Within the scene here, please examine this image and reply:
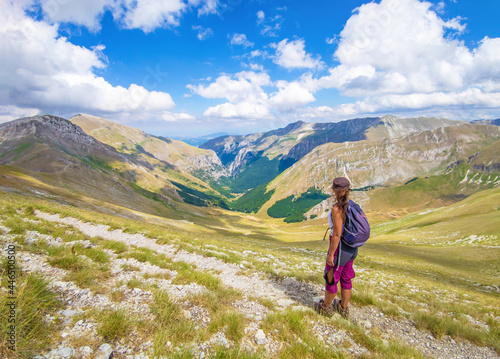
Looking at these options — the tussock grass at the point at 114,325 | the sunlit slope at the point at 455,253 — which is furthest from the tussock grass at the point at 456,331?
the sunlit slope at the point at 455,253

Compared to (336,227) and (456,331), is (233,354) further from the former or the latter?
(456,331)

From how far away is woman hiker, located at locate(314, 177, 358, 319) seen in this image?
284 inches

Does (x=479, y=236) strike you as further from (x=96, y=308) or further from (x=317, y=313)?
(x=96, y=308)

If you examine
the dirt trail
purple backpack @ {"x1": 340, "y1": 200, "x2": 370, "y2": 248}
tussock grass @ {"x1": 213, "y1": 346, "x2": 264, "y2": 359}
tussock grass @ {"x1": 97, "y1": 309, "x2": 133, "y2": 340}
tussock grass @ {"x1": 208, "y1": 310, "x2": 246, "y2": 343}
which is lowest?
the dirt trail

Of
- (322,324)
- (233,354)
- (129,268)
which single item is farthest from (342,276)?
(129,268)

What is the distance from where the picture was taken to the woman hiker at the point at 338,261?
284 inches

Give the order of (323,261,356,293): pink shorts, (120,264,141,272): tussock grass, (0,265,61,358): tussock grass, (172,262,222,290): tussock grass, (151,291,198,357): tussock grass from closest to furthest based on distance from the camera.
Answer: (0,265,61,358): tussock grass → (151,291,198,357): tussock grass → (323,261,356,293): pink shorts → (172,262,222,290): tussock grass → (120,264,141,272): tussock grass

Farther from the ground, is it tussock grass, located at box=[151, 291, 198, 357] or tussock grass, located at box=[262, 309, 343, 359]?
tussock grass, located at box=[151, 291, 198, 357]

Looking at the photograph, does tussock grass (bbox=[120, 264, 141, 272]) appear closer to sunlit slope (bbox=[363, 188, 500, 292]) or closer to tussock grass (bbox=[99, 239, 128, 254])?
tussock grass (bbox=[99, 239, 128, 254])

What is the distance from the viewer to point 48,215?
677 inches

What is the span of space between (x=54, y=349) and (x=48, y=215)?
18191mm

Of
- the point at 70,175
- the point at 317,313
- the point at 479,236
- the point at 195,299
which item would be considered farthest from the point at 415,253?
the point at 70,175

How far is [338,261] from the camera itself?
743cm

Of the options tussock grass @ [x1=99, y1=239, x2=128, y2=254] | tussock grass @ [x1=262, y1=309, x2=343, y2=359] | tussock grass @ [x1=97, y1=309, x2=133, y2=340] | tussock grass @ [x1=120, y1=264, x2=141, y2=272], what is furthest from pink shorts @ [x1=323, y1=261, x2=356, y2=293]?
tussock grass @ [x1=99, y1=239, x2=128, y2=254]
